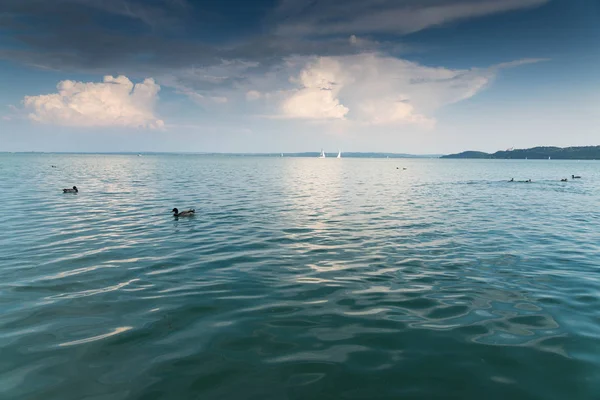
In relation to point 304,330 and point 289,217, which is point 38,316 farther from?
point 289,217

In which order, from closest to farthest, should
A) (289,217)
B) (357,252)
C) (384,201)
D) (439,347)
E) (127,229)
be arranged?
(439,347), (357,252), (127,229), (289,217), (384,201)

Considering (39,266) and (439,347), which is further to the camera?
(39,266)

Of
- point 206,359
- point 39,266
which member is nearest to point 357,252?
point 206,359

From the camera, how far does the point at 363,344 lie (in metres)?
8.48

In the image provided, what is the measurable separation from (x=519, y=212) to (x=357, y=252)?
21.2 meters

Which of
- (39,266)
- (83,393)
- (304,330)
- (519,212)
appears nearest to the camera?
(83,393)

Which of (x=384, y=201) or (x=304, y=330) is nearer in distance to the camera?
(x=304, y=330)

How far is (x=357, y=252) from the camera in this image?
55.1 feet

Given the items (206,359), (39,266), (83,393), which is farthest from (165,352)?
(39,266)

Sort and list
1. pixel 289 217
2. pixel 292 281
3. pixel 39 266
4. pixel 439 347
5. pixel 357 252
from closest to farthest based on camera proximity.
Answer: pixel 439 347 → pixel 292 281 → pixel 39 266 → pixel 357 252 → pixel 289 217

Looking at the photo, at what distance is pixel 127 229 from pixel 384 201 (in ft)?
81.4

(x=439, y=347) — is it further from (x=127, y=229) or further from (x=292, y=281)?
(x=127, y=229)

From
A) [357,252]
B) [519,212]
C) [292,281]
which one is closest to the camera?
[292,281]

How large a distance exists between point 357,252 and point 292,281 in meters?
5.02
